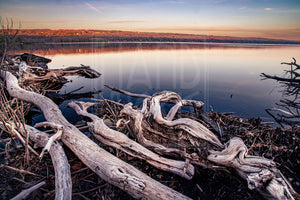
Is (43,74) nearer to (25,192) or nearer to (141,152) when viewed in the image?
(25,192)

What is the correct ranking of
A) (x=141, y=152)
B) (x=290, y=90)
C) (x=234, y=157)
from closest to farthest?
(x=234, y=157) → (x=141, y=152) → (x=290, y=90)

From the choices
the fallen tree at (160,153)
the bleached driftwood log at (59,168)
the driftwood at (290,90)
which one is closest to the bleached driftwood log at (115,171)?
the fallen tree at (160,153)

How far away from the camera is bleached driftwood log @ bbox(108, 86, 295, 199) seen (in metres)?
1.80

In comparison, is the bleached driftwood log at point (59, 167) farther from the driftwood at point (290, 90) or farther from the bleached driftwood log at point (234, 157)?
the driftwood at point (290, 90)

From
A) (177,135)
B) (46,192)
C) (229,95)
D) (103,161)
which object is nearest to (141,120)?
(177,135)

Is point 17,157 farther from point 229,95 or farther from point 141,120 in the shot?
point 229,95

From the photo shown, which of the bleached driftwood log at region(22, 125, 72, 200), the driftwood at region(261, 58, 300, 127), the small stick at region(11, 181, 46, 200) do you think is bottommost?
the small stick at region(11, 181, 46, 200)

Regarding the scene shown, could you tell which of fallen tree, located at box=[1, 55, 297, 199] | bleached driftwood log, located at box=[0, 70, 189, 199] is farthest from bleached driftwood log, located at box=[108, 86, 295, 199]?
bleached driftwood log, located at box=[0, 70, 189, 199]

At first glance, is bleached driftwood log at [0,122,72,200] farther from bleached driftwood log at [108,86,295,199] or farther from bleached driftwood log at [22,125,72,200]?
bleached driftwood log at [108,86,295,199]

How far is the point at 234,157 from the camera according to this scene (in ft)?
7.54

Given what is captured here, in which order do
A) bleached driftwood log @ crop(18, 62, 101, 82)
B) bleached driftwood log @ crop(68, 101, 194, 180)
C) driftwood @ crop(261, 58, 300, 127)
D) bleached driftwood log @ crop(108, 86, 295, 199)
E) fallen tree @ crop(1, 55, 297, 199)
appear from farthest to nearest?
bleached driftwood log @ crop(18, 62, 101, 82) → driftwood @ crop(261, 58, 300, 127) → bleached driftwood log @ crop(68, 101, 194, 180) → fallen tree @ crop(1, 55, 297, 199) → bleached driftwood log @ crop(108, 86, 295, 199)

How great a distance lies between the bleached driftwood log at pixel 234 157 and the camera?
1.80m

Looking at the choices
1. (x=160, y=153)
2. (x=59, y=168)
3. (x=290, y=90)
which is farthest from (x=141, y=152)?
(x=290, y=90)

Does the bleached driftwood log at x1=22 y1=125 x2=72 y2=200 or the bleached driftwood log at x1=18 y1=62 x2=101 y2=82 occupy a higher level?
the bleached driftwood log at x1=18 y1=62 x2=101 y2=82
